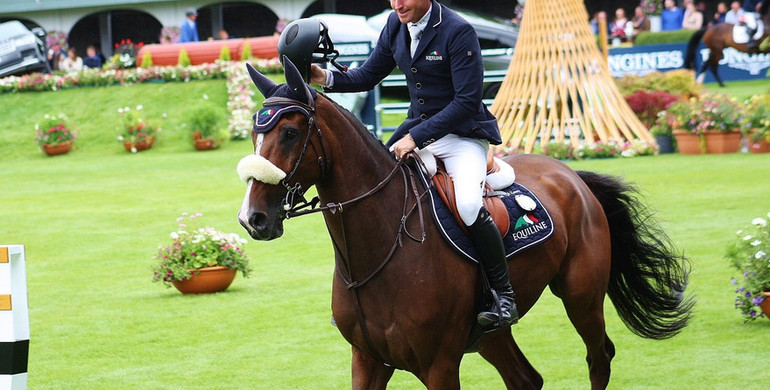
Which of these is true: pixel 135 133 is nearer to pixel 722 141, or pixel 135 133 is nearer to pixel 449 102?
pixel 722 141

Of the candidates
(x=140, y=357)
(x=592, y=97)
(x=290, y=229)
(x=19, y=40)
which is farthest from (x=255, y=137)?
(x=19, y=40)

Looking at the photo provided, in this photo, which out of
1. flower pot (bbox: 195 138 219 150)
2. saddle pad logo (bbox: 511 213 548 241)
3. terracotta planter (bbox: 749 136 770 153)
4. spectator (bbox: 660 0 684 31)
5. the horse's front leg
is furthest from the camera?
spectator (bbox: 660 0 684 31)

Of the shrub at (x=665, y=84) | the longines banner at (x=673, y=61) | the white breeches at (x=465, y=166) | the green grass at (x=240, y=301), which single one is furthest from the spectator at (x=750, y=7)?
the white breeches at (x=465, y=166)

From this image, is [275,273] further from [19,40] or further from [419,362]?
[19,40]

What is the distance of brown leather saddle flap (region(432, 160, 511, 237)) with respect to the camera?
5.38 metres

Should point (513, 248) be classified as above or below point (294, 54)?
below

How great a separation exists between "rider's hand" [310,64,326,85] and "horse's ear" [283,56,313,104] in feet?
1.71

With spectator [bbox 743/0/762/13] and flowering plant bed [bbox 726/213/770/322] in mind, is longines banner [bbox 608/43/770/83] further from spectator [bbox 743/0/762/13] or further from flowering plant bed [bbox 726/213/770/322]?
flowering plant bed [bbox 726/213/770/322]

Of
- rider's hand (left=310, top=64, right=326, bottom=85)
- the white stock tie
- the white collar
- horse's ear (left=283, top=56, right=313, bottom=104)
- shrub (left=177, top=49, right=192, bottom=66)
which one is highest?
the white collar

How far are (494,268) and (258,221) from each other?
4.88 ft

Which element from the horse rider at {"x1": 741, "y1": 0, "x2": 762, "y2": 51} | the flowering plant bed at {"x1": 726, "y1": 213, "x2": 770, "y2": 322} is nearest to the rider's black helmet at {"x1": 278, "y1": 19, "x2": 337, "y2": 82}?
the flowering plant bed at {"x1": 726, "y1": 213, "x2": 770, "y2": 322}

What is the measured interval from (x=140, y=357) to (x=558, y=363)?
11.1 feet

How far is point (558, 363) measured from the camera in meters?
7.93

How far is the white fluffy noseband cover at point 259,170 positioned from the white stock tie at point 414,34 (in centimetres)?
134
